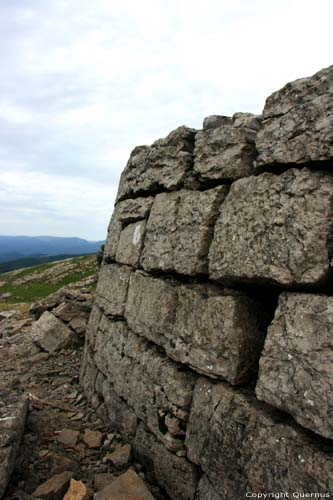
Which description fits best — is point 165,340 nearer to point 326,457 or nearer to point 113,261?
point 326,457

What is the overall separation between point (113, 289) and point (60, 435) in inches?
104

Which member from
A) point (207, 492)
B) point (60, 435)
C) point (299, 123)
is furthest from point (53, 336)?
point (299, 123)

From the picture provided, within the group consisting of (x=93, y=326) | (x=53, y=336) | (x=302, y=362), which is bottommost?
(x=53, y=336)

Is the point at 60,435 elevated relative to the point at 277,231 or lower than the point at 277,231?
lower

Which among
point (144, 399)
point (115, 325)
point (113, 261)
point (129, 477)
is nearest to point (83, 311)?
point (113, 261)

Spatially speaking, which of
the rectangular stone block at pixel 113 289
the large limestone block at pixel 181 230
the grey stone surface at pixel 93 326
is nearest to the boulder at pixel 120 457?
the rectangular stone block at pixel 113 289

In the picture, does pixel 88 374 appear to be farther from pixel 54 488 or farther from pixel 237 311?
pixel 237 311

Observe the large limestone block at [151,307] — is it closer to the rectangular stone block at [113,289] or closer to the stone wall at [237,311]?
the stone wall at [237,311]

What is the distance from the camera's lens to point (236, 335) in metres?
4.18

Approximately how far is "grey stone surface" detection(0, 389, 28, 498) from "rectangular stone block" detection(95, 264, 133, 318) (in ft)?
6.98

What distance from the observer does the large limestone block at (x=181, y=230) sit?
4.87 m

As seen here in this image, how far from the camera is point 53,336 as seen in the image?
34.2ft

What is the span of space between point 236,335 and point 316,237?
1396 millimetres

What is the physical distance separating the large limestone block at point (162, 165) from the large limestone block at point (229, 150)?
44 centimetres
